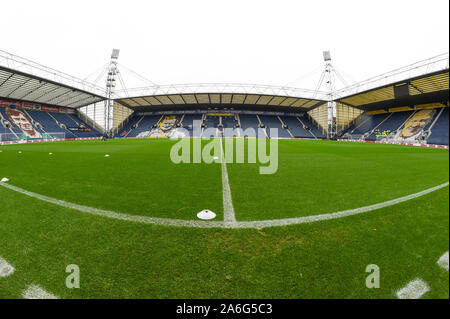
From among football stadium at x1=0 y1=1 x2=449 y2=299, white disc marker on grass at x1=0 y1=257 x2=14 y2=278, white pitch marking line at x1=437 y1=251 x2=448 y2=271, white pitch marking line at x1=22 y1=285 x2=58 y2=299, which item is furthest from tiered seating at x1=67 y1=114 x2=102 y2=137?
white pitch marking line at x1=437 y1=251 x2=448 y2=271

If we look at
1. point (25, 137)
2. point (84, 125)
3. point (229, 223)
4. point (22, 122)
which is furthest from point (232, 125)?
point (229, 223)

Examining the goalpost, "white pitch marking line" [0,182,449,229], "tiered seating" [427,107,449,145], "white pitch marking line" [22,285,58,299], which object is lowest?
"white pitch marking line" [22,285,58,299]

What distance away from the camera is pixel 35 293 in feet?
5.29

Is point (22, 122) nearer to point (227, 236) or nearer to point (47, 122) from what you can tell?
point (47, 122)

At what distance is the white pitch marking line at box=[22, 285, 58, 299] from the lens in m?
1.57

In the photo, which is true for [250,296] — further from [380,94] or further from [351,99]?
[351,99]

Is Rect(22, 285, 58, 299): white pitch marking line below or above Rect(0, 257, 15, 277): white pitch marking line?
below

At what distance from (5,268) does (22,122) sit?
4895cm

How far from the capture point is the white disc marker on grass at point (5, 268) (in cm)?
183

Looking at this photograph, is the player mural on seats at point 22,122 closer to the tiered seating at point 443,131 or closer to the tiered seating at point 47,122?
the tiered seating at point 47,122

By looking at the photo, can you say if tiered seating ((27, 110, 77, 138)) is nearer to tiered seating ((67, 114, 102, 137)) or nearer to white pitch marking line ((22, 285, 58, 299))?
tiered seating ((67, 114, 102, 137))

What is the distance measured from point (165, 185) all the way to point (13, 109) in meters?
50.0

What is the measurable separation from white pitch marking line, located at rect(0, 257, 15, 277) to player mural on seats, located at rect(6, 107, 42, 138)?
45.8 metres
